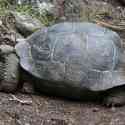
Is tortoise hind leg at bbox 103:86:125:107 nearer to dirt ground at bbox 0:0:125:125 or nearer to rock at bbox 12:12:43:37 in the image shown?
dirt ground at bbox 0:0:125:125

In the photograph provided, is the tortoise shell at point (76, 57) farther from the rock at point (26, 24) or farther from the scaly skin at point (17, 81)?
the rock at point (26, 24)

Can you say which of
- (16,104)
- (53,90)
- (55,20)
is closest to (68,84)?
(53,90)

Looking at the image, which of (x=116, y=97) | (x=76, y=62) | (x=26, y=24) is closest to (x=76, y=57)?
(x=76, y=62)

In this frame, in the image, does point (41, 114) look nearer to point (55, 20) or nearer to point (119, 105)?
point (119, 105)

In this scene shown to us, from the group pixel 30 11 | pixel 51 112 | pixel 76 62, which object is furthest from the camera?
pixel 30 11

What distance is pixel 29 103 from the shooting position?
5363 millimetres

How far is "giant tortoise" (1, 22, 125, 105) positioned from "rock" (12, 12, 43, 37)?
4.12ft

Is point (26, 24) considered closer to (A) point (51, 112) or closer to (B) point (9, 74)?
(B) point (9, 74)

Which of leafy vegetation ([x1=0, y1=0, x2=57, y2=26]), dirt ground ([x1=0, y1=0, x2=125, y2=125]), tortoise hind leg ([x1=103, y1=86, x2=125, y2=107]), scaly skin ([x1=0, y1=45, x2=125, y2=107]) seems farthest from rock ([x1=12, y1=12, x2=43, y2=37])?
tortoise hind leg ([x1=103, y1=86, x2=125, y2=107])

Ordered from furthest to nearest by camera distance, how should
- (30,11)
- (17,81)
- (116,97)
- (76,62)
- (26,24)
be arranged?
1. (30,11)
2. (26,24)
3. (17,81)
4. (116,97)
5. (76,62)

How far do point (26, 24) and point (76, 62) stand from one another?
1.85m

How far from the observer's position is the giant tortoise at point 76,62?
534cm

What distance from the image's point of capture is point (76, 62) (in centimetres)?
536

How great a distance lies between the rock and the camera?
6.94 metres
